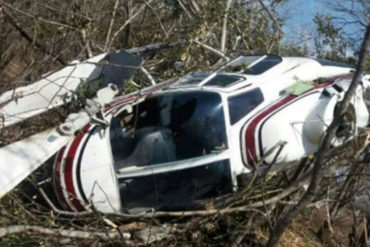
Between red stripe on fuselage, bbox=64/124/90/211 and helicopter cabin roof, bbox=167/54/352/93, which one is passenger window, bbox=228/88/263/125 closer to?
helicopter cabin roof, bbox=167/54/352/93

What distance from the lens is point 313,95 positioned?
6.29m

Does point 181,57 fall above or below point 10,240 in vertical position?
above

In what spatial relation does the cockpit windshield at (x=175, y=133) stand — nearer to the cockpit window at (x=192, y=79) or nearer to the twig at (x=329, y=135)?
the cockpit window at (x=192, y=79)

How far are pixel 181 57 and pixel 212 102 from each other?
7.85 ft

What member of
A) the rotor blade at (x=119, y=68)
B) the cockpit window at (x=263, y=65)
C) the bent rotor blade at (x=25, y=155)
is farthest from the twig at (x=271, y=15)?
the bent rotor blade at (x=25, y=155)

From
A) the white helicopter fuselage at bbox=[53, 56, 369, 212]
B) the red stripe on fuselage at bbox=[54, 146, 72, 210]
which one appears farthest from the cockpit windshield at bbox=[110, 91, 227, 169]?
the red stripe on fuselage at bbox=[54, 146, 72, 210]

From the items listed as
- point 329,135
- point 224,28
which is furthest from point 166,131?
point 224,28

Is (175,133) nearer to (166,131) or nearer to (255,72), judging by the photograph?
(166,131)

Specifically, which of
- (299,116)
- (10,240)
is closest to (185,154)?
(299,116)

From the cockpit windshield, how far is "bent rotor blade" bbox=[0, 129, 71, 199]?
655mm

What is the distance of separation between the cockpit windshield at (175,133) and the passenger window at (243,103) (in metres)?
0.12

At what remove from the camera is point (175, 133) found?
5.94 m

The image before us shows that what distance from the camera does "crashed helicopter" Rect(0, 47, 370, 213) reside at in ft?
18.0

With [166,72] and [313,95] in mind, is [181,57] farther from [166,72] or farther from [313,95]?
[313,95]
